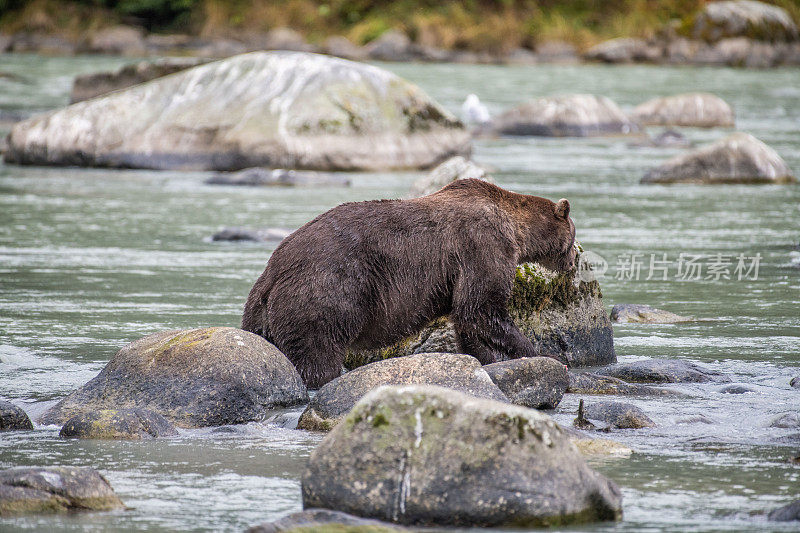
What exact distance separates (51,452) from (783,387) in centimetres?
392

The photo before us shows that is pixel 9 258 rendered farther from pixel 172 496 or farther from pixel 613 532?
Answer: pixel 613 532

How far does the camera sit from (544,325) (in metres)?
7.47

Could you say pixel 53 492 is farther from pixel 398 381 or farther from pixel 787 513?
pixel 787 513

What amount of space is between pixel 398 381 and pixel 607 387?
139cm

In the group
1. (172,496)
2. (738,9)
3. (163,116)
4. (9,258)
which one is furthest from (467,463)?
(738,9)

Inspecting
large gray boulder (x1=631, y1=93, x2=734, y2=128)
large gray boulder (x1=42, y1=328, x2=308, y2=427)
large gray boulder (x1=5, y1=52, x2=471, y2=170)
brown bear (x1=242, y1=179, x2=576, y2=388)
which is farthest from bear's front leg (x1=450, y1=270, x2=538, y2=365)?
large gray boulder (x1=631, y1=93, x2=734, y2=128)

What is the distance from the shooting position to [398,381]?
5.95 meters

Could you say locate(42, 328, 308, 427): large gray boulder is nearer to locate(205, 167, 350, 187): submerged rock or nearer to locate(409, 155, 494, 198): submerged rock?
locate(409, 155, 494, 198): submerged rock

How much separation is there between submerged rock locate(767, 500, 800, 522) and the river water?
0.26 feet

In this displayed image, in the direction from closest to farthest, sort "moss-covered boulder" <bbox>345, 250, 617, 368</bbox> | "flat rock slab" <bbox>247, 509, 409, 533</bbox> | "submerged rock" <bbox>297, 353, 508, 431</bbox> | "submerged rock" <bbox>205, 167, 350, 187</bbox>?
"flat rock slab" <bbox>247, 509, 409, 533</bbox> → "submerged rock" <bbox>297, 353, 508, 431</bbox> → "moss-covered boulder" <bbox>345, 250, 617, 368</bbox> → "submerged rock" <bbox>205, 167, 350, 187</bbox>

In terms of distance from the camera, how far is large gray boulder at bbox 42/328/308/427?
6.02 meters

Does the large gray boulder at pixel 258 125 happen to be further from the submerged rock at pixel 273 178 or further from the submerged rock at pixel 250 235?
the submerged rock at pixel 250 235

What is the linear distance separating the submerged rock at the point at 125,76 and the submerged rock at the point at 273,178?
8.35 m

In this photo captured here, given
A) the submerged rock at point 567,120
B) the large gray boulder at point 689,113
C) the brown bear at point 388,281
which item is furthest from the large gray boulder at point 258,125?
the brown bear at point 388,281
